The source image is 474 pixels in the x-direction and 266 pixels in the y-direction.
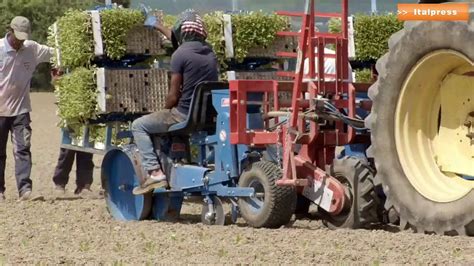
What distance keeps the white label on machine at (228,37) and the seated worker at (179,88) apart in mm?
2576

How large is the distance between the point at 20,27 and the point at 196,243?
5295 millimetres

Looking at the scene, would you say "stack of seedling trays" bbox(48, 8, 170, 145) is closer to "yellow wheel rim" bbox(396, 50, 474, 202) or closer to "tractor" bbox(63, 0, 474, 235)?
"tractor" bbox(63, 0, 474, 235)

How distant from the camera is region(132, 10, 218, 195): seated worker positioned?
925 centimetres

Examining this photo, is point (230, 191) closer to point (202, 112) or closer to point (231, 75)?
point (202, 112)

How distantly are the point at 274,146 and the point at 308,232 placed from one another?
879mm

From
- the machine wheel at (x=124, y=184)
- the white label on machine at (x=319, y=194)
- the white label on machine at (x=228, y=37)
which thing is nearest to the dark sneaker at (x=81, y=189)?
the white label on machine at (x=228, y=37)

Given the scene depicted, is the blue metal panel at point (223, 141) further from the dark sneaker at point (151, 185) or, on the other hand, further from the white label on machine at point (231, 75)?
the white label on machine at point (231, 75)

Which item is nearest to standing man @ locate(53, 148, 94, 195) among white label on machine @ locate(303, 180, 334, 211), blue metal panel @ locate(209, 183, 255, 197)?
blue metal panel @ locate(209, 183, 255, 197)

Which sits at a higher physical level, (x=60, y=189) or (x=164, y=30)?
(x=164, y=30)

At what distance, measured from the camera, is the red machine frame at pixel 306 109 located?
820 cm

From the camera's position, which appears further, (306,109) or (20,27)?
(20,27)

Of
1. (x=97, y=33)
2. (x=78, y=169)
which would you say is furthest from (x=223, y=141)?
(x=78, y=169)

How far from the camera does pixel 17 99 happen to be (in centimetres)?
1219

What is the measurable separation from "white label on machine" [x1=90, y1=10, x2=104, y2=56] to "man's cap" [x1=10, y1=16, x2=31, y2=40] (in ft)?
2.66
